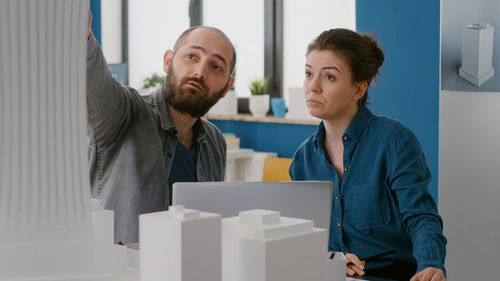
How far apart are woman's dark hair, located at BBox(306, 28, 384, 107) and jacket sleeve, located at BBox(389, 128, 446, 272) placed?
280 millimetres

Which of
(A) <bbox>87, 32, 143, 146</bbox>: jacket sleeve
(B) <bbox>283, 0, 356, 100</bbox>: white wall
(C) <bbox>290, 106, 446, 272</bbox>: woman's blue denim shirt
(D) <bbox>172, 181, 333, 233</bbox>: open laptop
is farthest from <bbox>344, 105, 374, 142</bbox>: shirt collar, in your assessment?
(B) <bbox>283, 0, 356, 100</bbox>: white wall

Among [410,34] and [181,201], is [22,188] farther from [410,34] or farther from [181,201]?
[410,34]

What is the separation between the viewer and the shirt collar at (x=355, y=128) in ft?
6.40

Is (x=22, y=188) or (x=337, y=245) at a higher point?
(x=22, y=188)

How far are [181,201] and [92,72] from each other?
497mm

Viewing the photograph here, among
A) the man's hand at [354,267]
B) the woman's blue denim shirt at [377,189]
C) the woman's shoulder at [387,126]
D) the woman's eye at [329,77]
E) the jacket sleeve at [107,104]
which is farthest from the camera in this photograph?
the woman's eye at [329,77]

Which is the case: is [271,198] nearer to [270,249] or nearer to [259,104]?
[270,249]

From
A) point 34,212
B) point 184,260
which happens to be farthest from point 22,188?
point 184,260

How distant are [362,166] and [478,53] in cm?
120

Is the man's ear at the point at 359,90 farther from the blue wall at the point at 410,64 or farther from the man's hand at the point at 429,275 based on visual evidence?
the blue wall at the point at 410,64

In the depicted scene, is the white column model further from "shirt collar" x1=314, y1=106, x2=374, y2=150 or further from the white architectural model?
"shirt collar" x1=314, y1=106, x2=374, y2=150

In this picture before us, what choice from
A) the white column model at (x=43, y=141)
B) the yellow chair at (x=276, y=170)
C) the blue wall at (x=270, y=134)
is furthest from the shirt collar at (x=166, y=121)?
the blue wall at (x=270, y=134)

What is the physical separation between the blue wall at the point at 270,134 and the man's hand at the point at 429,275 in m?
3.04

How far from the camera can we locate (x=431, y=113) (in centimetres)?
305
